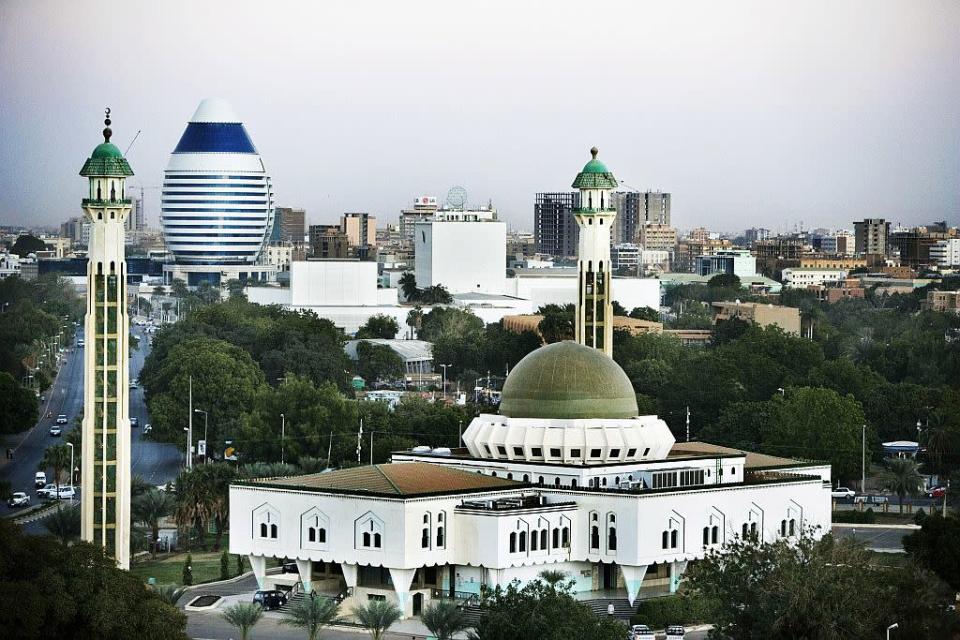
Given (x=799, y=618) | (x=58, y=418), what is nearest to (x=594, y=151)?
(x=799, y=618)

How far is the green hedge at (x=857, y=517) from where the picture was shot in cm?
6994

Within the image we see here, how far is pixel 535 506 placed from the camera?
57.2 meters

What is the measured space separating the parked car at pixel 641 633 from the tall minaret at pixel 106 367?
11450 mm

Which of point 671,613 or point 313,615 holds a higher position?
point 313,615

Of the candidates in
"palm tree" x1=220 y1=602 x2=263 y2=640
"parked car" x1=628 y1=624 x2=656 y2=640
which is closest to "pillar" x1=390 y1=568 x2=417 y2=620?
"palm tree" x1=220 y1=602 x2=263 y2=640

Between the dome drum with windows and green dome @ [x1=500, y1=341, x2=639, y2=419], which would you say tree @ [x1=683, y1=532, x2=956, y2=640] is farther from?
green dome @ [x1=500, y1=341, x2=639, y2=419]

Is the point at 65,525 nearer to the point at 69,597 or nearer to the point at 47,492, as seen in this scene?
the point at 69,597

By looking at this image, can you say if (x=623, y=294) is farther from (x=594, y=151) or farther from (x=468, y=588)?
(x=468, y=588)

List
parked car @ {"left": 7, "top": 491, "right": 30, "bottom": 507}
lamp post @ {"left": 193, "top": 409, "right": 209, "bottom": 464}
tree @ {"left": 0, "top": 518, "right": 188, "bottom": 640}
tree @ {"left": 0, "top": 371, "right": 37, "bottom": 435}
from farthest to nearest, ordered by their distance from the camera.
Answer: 1. tree @ {"left": 0, "top": 371, "right": 37, "bottom": 435}
2. lamp post @ {"left": 193, "top": 409, "right": 209, "bottom": 464}
3. parked car @ {"left": 7, "top": 491, "right": 30, "bottom": 507}
4. tree @ {"left": 0, "top": 518, "right": 188, "bottom": 640}

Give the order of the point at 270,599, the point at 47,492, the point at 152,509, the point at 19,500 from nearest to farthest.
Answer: the point at 270,599
the point at 152,509
the point at 19,500
the point at 47,492

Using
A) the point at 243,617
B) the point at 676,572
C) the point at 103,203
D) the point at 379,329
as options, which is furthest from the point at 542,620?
the point at 379,329

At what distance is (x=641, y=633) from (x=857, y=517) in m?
19.9

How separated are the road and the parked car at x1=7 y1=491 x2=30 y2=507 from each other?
226 millimetres

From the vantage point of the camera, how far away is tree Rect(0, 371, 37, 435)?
283 feet
